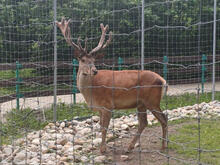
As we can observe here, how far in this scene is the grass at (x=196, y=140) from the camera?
4809 mm

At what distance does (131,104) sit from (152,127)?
1.27 meters

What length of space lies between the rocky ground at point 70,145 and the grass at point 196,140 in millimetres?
412

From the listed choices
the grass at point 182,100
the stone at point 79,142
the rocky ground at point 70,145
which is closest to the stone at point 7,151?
the rocky ground at point 70,145

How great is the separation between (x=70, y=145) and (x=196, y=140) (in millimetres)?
2002

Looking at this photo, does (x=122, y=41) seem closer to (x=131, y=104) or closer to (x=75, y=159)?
(x=131, y=104)

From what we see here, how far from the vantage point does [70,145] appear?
17.9ft

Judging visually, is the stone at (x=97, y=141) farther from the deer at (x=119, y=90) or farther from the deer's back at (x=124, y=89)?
the deer's back at (x=124, y=89)

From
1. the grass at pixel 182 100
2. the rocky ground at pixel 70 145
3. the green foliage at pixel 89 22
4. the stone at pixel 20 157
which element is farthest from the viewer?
the green foliage at pixel 89 22

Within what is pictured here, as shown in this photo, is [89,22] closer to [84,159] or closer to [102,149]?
[102,149]

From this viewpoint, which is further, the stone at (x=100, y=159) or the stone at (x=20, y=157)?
the stone at (x=100, y=159)

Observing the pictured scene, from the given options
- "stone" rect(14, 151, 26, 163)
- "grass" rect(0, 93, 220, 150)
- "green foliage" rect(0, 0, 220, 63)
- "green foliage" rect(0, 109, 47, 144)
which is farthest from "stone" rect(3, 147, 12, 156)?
"green foliage" rect(0, 0, 220, 63)

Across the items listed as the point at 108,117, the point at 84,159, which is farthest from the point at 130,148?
the point at 84,159

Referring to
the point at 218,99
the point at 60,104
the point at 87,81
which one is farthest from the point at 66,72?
the point at 87,81

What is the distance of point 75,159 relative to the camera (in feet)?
15.6
